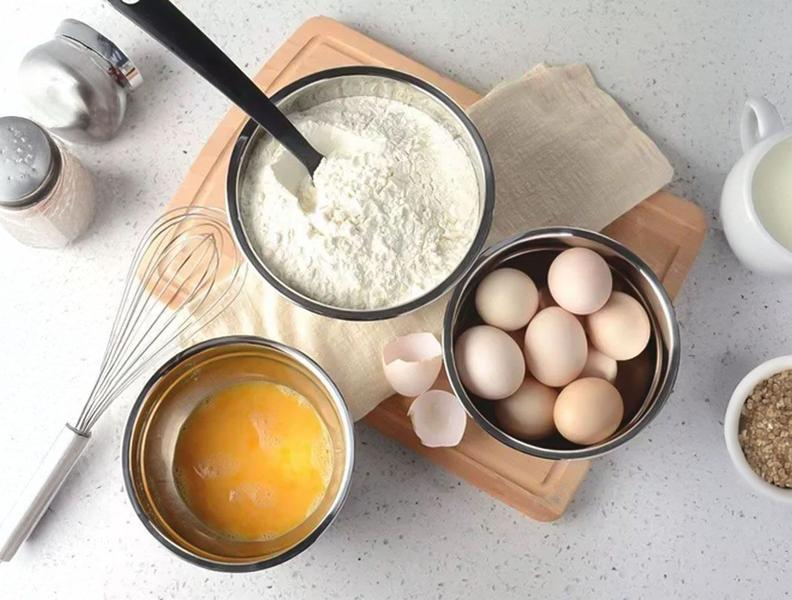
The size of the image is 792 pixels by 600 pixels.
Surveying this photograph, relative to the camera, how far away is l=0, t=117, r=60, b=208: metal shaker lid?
2.82ft

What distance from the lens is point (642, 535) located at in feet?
3.05

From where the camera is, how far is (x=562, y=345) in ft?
2.66

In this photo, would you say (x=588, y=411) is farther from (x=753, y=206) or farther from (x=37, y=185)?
(x=37, y=185)

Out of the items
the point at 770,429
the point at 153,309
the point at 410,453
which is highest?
the point at 153,309

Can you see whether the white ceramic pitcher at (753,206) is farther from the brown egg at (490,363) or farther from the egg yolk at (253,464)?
the egg yolk at (253,464)

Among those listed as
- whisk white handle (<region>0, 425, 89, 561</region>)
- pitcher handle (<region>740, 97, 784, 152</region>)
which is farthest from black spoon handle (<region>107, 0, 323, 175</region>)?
pitcher handle (<region>740, 97, 784, 152</region>)

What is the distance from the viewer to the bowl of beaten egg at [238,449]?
2.66 feet

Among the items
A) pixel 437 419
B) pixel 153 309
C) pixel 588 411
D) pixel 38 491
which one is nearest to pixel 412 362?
pixel 437 419

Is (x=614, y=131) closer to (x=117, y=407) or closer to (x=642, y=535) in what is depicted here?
(x=642, y=535)

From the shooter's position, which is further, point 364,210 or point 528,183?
point 528,183

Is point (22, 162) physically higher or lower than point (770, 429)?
higher

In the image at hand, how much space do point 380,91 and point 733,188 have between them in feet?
1.32

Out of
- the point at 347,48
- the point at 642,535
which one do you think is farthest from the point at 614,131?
the point at 642,535

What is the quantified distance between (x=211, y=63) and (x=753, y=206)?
58cm
